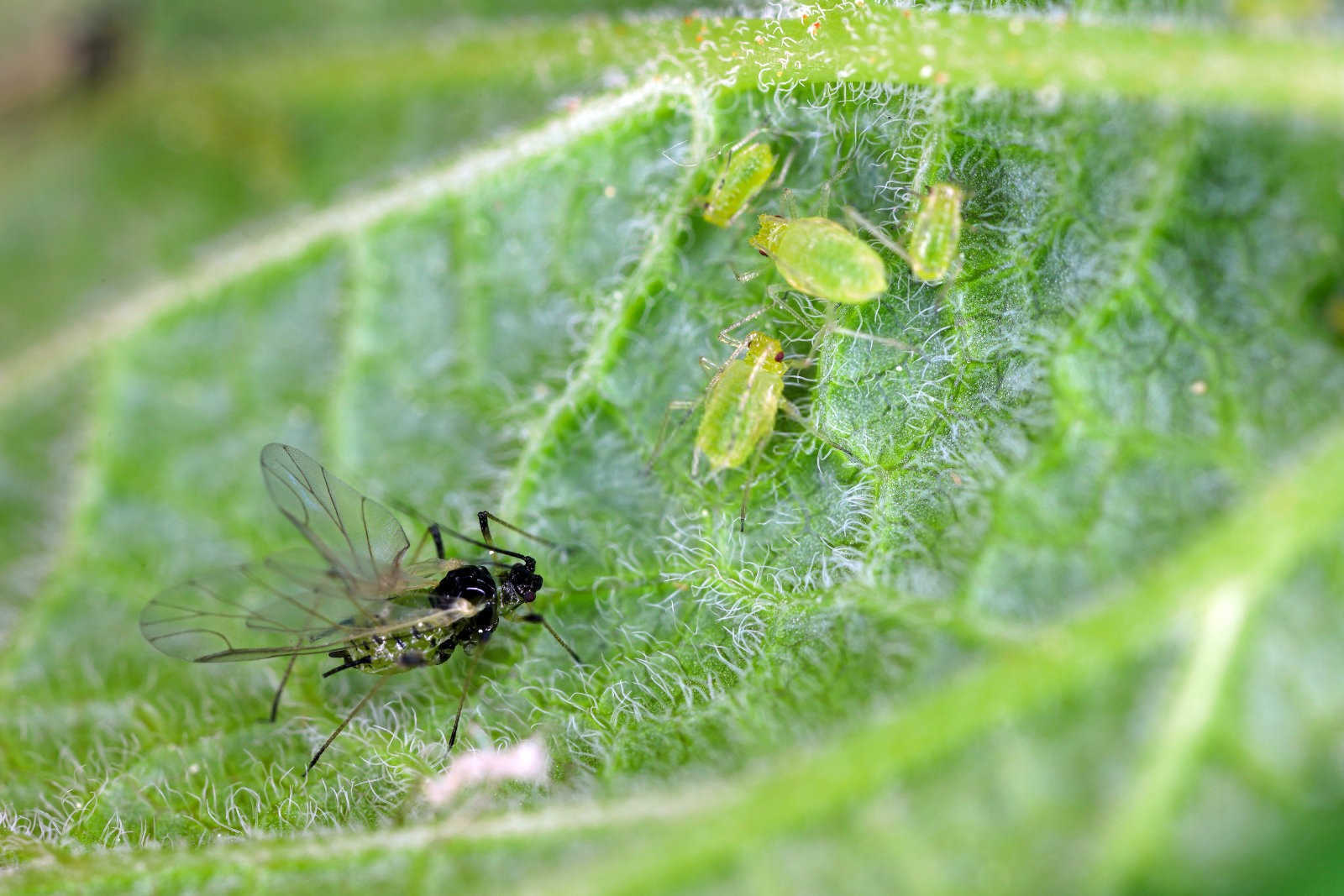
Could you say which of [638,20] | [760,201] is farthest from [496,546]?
[638,20]

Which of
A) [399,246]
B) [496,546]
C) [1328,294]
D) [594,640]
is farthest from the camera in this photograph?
[399,246]

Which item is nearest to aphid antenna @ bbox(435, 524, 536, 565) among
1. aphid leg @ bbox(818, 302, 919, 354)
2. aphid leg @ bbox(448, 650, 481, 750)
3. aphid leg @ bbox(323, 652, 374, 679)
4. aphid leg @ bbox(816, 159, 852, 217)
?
aphid leg @ bbox(448, 650, 481, 750)

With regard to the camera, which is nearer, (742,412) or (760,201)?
(742,412)

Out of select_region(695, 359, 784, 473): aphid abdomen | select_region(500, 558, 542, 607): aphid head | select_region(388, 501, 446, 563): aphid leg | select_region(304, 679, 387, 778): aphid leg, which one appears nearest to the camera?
select_region(695, 359, 784, 473): aphid abdomen

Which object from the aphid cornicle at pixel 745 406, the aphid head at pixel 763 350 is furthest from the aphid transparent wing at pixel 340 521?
the aphid head at pixel 763 350

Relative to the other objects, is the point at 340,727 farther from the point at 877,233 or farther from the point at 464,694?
the point at 877,233

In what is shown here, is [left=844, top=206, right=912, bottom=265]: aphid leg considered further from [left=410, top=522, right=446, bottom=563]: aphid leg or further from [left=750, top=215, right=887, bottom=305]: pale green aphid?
[left=410, top=522, right=446, bottom=563]: aphid leg

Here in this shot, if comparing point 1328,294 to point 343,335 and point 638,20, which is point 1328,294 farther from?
point 343,335
